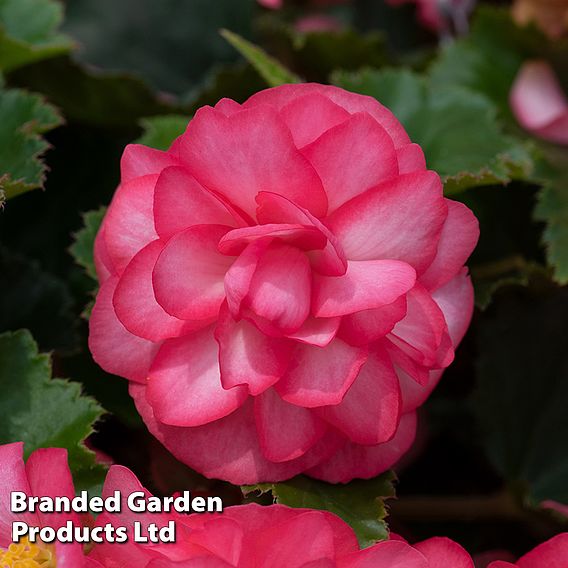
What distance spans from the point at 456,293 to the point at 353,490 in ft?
0.46

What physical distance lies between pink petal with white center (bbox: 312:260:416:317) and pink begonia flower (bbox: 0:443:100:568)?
6.6 inches

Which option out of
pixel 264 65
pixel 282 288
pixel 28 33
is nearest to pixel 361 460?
pixel 282 288

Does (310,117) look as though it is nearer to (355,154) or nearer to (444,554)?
(355,154)

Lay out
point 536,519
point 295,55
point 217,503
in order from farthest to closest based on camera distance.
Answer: point 295,55 < point 536,519 < point 217,503

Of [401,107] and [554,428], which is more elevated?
[401,107]

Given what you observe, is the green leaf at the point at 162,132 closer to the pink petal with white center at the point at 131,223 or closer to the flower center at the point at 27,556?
the pink petal with white center at the point at 131,223

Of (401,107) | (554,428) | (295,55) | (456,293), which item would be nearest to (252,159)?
(456,293)

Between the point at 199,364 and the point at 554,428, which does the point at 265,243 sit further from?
the point at 554,428

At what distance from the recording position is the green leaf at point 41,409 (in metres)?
0.55

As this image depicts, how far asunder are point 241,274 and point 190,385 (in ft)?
0.25

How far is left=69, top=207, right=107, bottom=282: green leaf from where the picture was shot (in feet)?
2.10

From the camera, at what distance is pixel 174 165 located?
51cm

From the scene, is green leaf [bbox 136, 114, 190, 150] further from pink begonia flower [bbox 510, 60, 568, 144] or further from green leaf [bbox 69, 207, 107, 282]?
pink begonia flower [bbox 510, 60, 568, 144]

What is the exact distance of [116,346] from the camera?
52cm
